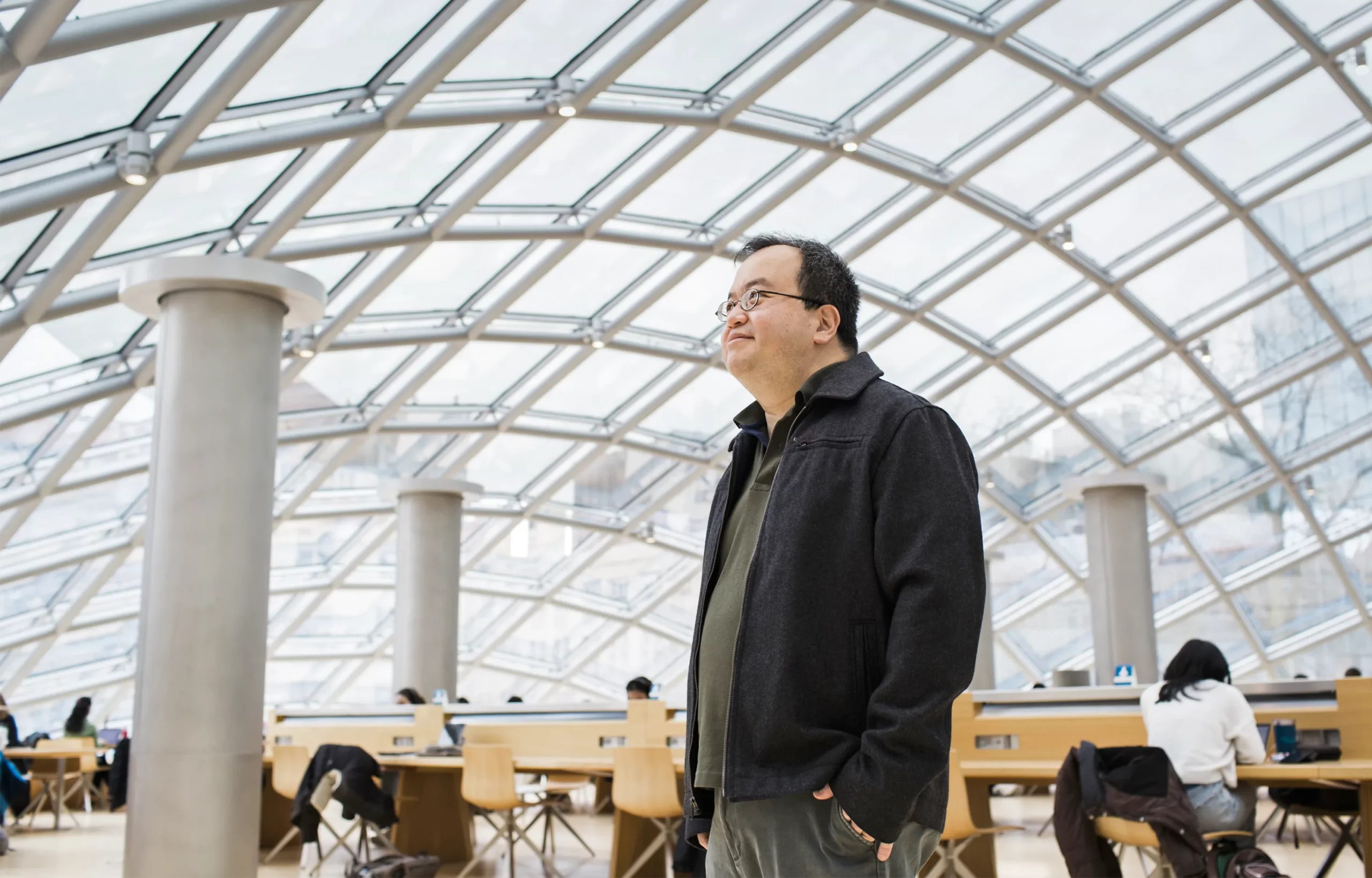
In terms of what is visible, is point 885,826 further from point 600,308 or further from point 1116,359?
point 1116,359

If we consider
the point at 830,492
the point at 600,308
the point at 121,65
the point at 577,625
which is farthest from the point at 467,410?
the point at 830,492

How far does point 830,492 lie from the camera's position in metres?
2.30

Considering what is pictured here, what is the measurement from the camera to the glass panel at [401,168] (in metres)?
13.7

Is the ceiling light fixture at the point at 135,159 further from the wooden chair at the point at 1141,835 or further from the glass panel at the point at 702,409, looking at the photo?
the glass panel at the point at 702,409

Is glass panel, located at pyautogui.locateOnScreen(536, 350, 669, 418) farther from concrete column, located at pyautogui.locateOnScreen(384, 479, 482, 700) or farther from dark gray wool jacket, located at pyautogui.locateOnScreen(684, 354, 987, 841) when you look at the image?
dark gray wool jacket, located at pyautogui.locateOnScreen(684, 354, 987, 841)

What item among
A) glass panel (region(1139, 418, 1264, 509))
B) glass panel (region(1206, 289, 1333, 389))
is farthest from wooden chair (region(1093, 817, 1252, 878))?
glass panel (region(1139, 418, 1264, 509))

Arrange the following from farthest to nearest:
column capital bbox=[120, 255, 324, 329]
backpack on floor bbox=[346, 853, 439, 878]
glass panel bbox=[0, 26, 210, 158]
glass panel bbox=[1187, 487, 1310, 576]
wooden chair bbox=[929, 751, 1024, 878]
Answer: glass panel bbox=[1187, 487, 1310, 576] → glass panel bbox=[0, 26, 210, 158] → column capital bbox=[120, 255, 324, 329] → backpack on floor bbox=[346, 853, 439, 878] → wooden chair bbox=[929, 751, 1024, 878]

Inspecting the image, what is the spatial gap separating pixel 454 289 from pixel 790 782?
16002 millimetres

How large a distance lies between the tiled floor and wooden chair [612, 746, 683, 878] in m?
1.49

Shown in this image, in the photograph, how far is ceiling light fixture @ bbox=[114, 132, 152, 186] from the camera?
11.1 meters

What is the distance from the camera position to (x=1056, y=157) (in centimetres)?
1809

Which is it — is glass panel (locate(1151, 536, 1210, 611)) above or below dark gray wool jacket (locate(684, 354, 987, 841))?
above

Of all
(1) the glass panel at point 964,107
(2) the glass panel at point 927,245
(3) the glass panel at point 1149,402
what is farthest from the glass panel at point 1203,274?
(1) the glass panel at point 964,107

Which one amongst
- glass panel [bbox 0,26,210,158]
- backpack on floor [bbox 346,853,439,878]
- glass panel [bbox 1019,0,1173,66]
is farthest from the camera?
glass panel [bbox 1019,0,1173,66]
